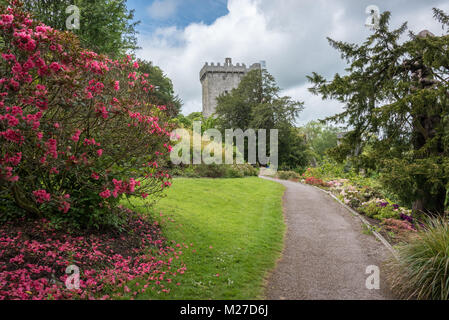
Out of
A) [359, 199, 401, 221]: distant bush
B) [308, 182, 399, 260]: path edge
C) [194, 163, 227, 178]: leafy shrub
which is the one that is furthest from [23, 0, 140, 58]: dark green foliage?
[359, 199, 401, 221]: distant bush

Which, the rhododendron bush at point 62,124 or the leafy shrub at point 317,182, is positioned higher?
the rhododendron bush at point 62,124

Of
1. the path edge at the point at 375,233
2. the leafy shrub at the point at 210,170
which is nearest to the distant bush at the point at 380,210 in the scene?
the path edge at the point at 375,233

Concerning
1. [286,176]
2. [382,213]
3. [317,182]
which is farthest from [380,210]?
[286,176]

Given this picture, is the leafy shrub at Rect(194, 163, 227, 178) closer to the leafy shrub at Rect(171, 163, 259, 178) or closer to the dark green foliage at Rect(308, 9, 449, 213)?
the leafy shrub at Rect(171, 163, 259, 178)

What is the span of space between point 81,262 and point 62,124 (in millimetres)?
1975

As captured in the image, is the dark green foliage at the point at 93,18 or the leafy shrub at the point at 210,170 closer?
the dark green foliage at the point at 93,18

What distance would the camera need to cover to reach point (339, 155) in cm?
856

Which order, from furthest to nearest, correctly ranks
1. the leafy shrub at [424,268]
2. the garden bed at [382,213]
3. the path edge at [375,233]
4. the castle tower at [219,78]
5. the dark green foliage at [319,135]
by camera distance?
the dark green foliage at [319,135] < the castle tower at [219,78] < the garden bed at [382,213] < the path edge at [375,233] < the leafy shrub at [424,268]

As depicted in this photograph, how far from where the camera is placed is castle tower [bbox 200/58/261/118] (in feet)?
154

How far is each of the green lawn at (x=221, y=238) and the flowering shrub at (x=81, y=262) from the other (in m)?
0.35

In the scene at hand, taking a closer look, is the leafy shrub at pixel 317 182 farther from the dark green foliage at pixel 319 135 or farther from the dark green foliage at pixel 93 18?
the dark green foliage at pixel 319 135

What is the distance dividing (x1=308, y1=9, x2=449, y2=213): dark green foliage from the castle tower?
39.2 m

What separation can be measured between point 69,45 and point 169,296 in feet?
11.5

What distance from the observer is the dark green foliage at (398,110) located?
643 cm
